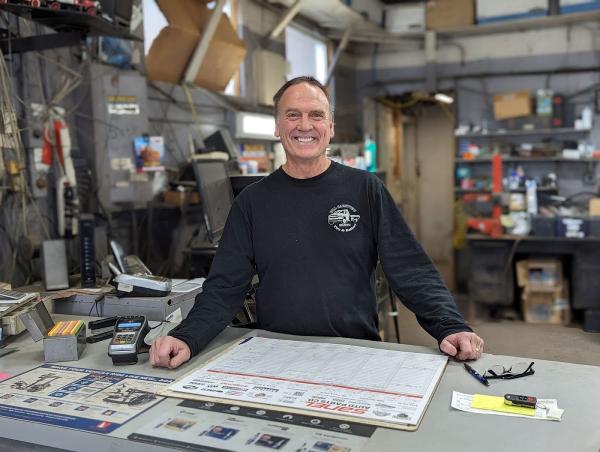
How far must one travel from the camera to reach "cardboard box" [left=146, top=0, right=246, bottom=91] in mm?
3730

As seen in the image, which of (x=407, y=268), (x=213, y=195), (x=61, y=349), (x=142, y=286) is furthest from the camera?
(x=213, y=195)

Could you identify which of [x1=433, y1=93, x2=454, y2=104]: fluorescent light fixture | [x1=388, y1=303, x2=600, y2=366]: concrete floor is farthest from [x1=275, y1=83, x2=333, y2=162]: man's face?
[x1=433, y1=93, x2=454, y2=104]: fluorescent light fixture

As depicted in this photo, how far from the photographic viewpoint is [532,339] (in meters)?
4.68

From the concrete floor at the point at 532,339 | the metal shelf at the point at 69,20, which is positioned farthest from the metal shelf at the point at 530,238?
the metal shelf at the point at 69,20

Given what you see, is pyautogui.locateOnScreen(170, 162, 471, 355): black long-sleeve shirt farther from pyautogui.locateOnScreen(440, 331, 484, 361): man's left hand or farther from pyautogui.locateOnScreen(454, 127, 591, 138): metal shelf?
pyautogui.locateOnScreen(454, 127, 591, 138): metal shelf

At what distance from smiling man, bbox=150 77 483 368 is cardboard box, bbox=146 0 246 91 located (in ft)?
7.24

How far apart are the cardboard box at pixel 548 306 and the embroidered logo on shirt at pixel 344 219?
4.01 metres

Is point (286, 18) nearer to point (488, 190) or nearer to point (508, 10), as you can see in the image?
point (508, 10)

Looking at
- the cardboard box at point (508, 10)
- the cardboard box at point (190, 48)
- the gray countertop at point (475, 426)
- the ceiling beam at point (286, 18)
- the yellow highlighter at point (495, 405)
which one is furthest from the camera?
the cardboard box at point (508, 10)

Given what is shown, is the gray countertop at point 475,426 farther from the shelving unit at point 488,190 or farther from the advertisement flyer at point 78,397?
the shelving unit at point 488,190

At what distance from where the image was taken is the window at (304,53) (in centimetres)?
584

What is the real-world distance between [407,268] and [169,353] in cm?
71

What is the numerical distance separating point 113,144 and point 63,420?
2472 millimetres

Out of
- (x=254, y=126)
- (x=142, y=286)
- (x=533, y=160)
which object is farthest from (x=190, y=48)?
(x=533, y=160)
